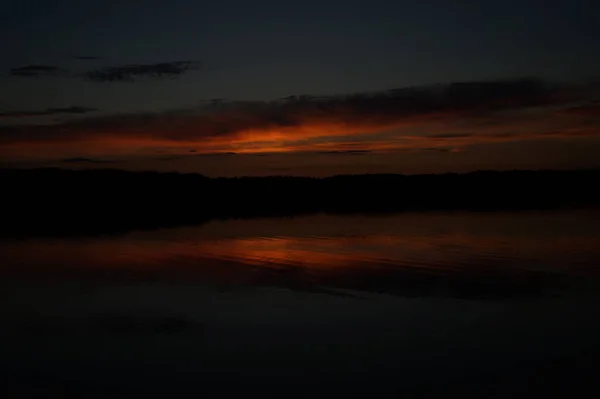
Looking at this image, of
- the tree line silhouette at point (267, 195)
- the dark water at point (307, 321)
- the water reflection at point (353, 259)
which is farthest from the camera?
the tree line silhouette at point (267, 195)

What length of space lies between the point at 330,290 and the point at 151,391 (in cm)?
506

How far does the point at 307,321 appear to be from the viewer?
947 cm

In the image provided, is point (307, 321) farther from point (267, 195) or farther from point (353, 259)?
point (267, 195)

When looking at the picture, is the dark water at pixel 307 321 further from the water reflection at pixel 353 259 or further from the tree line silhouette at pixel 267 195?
the tree line silhouette at pixel 267 195

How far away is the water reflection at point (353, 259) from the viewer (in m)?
12.0

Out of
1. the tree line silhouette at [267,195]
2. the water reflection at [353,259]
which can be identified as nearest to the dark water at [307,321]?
the water reflection at [353,259]

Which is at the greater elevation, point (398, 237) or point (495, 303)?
point (398, 237)

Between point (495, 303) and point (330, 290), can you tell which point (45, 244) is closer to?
point (330, 290)

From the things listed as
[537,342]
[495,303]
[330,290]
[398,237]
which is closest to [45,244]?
[398,237]

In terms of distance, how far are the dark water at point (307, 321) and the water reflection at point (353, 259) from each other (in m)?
0.05

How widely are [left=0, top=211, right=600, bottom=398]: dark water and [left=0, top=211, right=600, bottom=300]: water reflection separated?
5 cm

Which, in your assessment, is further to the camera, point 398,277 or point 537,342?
point 398,277

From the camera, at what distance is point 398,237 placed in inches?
795

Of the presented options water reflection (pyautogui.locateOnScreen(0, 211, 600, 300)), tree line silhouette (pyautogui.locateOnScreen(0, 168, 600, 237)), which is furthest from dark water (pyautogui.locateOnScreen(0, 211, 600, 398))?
tree line silhouette (pyautogui.locateOnScreen(0, 168, 600, 237))
